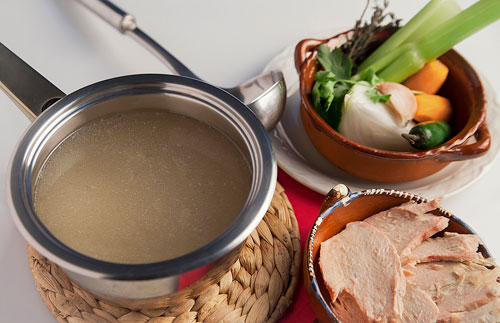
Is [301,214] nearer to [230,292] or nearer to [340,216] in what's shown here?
[340,216]

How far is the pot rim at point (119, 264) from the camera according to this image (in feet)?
2.36

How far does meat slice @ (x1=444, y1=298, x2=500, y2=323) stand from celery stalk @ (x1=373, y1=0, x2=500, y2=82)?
589 millimetres

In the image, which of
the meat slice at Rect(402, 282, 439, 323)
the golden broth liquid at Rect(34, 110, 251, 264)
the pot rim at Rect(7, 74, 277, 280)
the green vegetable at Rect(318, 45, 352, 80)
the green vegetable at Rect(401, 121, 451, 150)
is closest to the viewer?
the pot rim at Rect(7, 74, 277, 280)

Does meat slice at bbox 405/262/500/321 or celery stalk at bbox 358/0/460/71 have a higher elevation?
celery stalk at bbox 358/0/460/71

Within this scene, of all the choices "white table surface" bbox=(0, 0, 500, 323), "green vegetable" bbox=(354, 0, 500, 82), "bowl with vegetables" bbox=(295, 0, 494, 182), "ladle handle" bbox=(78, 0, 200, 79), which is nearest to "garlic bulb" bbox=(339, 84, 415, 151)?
"bowl with vegetables" bbox=(295, 0, 494, 182)

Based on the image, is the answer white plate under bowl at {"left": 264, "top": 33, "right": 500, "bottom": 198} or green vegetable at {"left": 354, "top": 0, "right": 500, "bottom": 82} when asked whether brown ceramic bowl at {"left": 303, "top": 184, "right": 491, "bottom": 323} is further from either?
green vegetable at {"left": 354, "top": 0, "right": 500, "bottom": 82}

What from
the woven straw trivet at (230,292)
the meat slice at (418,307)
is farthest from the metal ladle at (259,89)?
the meat slice at (418,307)

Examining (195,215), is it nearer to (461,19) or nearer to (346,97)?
(346,97)

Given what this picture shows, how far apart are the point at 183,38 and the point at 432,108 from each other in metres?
0.75

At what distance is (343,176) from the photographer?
1.29m

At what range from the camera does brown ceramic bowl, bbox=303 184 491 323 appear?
992 millimetres

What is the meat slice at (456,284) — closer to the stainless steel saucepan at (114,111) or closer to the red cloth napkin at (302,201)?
the red cloth napkin at (302,201)

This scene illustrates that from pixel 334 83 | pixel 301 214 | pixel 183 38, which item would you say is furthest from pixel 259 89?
pixel 183 38

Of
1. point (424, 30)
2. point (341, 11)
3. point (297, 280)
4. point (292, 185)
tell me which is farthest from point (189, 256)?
point (341, 11)
